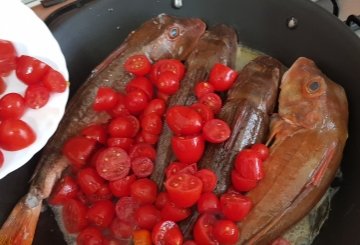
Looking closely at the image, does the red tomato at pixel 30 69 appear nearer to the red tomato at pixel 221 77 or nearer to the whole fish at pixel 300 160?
the red tomato at pixel 221 77

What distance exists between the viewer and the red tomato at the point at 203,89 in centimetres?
168

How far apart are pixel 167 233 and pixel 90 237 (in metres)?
0.30

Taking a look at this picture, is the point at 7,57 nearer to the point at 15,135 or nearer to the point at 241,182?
the point at 15,135

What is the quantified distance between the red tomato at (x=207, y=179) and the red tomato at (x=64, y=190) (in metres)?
0.48

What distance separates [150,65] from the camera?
1851 mm

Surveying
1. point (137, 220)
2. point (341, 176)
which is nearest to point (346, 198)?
point (341, 176)

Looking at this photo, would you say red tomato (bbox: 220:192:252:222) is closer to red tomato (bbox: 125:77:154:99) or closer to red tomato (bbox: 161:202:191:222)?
red tomato (bbox: 161:202:191:222)

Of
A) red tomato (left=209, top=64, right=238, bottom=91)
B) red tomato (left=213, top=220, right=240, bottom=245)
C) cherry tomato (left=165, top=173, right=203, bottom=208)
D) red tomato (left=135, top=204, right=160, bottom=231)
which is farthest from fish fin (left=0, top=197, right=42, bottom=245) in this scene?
red tomato (left=209, top=64, right=238, bottom=91)

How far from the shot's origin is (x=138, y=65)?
1802 mm

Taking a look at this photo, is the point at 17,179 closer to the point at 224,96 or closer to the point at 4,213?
the point at 4,213

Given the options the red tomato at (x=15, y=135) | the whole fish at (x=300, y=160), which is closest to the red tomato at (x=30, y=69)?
the red tomato at (x=15, y=135)

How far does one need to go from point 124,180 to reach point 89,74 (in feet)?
1.71

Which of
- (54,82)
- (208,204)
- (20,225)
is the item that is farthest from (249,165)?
(20,225)

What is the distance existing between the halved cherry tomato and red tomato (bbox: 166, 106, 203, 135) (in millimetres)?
207
